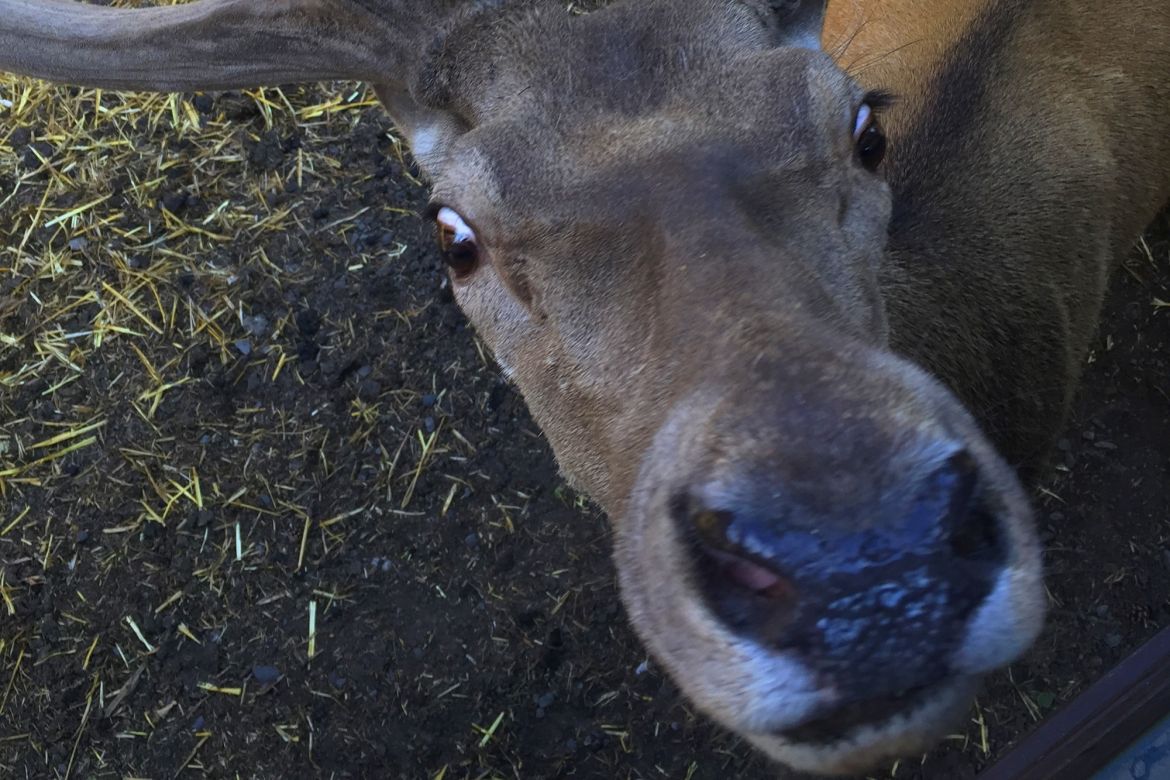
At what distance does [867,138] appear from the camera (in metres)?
2.89

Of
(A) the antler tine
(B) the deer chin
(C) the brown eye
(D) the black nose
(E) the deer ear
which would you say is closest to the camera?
(D) the black nose

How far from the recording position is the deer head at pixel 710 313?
5.87ft

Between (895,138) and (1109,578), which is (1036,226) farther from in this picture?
(1109,578)

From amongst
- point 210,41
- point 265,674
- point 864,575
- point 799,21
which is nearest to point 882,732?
point 864,575

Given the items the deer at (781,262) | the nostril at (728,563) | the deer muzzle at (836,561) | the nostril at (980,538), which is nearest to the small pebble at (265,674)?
the deer at (781,262)

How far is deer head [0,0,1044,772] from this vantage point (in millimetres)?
1788

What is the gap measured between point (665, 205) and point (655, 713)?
3.15 meters

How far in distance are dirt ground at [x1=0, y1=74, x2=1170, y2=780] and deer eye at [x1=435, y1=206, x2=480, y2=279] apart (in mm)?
2468

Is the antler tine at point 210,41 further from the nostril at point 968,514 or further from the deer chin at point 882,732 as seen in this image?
the deer chin at point 882,732

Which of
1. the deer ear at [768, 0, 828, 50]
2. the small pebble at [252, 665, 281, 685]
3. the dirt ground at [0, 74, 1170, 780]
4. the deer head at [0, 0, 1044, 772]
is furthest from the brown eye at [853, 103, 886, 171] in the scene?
the small pebble at [252, 665, 281, 685]

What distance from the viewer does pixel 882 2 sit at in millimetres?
4379

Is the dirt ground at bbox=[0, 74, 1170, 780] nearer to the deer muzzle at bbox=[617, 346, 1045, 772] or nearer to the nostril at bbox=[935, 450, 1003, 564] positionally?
the deer muzzle at bbox=[617, 346, 1045, 772]

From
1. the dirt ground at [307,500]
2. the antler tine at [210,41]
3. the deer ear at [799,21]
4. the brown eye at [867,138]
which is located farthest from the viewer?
the dirt ground at [307,500]

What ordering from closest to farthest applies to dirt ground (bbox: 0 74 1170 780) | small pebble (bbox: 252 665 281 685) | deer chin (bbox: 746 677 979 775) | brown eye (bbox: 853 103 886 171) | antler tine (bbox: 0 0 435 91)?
deer chin (bbox: 746 677 979 775) < brown eye (bbox: 853 103 886 171) < antler tine (bbox: 0 0 435 91) < dirt ground (bbox: 0 74 1170 780) < small pebble (bbox: 252 665 281 685)
